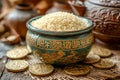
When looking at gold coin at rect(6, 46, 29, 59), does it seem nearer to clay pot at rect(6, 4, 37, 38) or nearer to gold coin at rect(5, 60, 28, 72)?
gold coin at rect(5, 60, 28, 72)

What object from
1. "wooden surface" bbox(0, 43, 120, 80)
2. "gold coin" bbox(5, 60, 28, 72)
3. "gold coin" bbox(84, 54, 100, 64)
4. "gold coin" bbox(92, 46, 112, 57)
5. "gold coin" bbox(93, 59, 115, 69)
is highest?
"gold coin" bbox(5, 60, 28, 72)

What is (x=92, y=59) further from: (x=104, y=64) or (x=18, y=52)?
(x=18, y=52)

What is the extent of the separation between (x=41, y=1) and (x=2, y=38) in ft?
1.75

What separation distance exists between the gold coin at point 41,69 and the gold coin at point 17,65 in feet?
0.08

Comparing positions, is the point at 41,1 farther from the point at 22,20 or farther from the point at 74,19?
the point at 74,19

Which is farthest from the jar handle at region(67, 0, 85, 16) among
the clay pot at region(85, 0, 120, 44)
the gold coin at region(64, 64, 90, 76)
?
the gold coin at region(64, 64, 90, 76)

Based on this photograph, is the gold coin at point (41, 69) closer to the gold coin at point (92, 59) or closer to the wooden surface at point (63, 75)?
the wooden surface at point (63, 75)

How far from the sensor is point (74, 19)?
91 cm

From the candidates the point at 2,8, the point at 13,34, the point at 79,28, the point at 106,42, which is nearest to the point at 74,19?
the point at 79,28

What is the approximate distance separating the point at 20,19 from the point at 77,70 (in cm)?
48

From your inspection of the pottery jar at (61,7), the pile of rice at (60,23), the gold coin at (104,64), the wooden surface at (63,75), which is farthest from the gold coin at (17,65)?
the pottery jar at (61,7)

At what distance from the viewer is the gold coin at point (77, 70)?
0.88 m

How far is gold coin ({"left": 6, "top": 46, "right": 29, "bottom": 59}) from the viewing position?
101 cm

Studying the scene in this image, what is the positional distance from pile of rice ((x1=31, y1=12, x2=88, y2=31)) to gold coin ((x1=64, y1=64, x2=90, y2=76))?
0.13 metres
